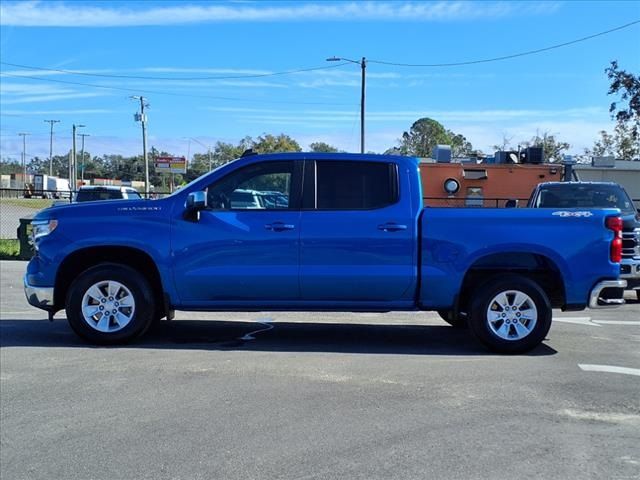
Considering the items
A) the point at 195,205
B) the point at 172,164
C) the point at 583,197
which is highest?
the point at 172,164

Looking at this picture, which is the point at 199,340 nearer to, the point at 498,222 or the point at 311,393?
the point at 311,393

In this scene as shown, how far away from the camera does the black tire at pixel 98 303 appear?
269 inches

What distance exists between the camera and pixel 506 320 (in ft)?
22.3

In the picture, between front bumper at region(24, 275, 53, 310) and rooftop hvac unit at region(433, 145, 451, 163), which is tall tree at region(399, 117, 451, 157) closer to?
rooftop hvac unit at region(433, 145, 451, 163)

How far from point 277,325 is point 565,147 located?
66875 mm

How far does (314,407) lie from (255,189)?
2.77 metres

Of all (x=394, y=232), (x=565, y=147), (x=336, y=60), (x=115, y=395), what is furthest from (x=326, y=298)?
(x=565, y=147)

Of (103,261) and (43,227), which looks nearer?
(43,227)

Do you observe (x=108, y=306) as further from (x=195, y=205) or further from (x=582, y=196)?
(x=582, y=196)

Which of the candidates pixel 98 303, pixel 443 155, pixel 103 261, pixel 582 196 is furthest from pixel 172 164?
pixel 98 303

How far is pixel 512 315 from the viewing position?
6.79 metres

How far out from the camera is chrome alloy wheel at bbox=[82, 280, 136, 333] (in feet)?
22.5

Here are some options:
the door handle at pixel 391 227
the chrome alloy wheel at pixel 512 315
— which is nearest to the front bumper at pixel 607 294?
the chrome alloy wheel at pixel 512 315

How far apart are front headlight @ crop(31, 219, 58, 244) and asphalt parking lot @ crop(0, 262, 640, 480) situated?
3.91 ft
